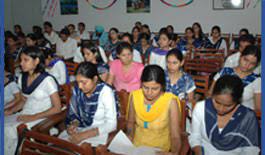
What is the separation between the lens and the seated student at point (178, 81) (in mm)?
2377

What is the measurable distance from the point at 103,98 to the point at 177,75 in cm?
84

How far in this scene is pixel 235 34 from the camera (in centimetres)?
598

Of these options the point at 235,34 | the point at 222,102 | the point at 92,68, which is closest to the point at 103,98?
the point at 92,68

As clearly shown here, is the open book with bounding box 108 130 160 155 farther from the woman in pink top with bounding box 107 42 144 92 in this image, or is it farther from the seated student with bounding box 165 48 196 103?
the woman in pink top with bounding box 107 42 144 92

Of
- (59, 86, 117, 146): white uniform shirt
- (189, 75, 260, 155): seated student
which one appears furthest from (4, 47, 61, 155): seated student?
(189, 75, 260, 155): seated student

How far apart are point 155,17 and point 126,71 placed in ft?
13.8

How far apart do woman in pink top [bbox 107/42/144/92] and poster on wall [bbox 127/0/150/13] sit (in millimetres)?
4199

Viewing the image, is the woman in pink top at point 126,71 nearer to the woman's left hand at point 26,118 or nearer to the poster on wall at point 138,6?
the woman's left hand at point 26,118

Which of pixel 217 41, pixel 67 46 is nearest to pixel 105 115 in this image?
pixel 67 46

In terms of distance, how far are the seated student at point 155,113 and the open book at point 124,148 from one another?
11 cm

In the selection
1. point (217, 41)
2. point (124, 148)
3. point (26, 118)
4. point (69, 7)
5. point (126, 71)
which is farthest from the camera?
point (69, 7)

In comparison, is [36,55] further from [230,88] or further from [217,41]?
[217,41]

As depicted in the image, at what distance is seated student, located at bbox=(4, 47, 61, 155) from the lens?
2037 millimetres

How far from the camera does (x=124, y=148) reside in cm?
160
